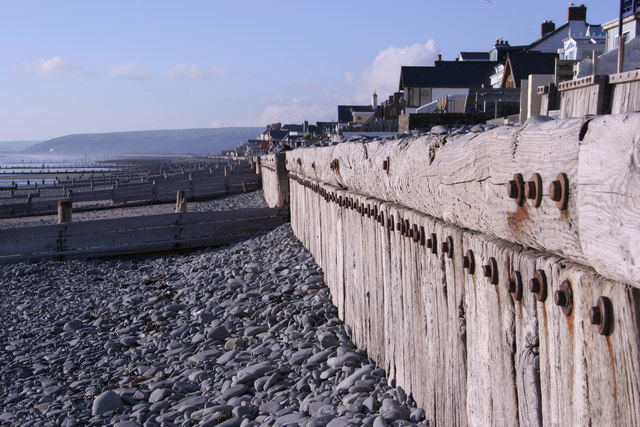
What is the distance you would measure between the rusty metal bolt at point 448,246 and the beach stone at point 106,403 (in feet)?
11.8

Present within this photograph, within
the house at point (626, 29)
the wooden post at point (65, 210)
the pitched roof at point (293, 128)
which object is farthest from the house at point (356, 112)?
the wooden post at point (65, 210)

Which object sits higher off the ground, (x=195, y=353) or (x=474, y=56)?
(x=474, y=56)

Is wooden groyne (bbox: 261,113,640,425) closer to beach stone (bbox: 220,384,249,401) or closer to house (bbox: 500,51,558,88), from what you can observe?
beach stone (bbox: 220,384,249,401)

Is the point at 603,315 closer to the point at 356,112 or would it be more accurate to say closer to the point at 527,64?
the point at 527,64

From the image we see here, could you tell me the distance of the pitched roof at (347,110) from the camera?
93.8 m

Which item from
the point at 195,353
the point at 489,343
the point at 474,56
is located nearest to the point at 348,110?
the point at 474,56

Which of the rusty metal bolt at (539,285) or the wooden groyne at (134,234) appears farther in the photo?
the wooden groyne at (134,234)

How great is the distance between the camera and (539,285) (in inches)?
92.6

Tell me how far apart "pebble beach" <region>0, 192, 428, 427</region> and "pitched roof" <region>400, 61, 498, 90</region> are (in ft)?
144

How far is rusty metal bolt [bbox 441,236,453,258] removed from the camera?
3293 mm

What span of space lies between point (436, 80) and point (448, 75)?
1.07 metres

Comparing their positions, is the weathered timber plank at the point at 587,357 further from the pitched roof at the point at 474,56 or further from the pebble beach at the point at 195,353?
the pitched roof at the point at 474,56

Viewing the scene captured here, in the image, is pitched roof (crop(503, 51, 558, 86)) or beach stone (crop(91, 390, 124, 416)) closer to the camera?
beach stone (crop(91, 390, 124, 416))

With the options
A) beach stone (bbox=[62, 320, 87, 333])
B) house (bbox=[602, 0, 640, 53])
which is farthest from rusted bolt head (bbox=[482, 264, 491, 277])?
house (bbox=[602, 0, 640, 53])
